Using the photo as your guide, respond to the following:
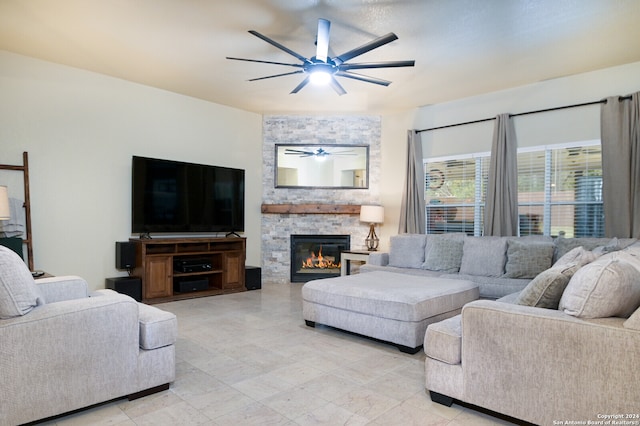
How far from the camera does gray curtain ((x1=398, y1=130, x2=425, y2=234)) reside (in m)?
5.92

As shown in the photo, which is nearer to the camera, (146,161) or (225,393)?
(225,393)

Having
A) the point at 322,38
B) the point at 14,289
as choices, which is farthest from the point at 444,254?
the point at 14,289

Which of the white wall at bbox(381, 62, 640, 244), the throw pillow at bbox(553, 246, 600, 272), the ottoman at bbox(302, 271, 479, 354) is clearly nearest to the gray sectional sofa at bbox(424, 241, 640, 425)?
the throw pillow at bbox(553, 246, 600, 272)

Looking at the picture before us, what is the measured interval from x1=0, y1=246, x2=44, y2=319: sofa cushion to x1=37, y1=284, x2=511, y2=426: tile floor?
0.64 meters

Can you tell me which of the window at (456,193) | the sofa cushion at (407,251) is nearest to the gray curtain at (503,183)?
the window at (456,193)

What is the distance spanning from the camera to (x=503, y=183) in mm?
5047

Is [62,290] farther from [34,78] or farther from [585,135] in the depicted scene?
[585,135]

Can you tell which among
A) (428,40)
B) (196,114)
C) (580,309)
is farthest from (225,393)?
(196,114)

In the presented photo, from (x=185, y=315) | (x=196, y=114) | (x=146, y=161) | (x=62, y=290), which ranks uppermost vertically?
(x=196, y=114)

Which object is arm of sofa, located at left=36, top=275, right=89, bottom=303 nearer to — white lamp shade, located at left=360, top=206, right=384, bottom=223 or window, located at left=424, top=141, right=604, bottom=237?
white lamp shade, located at left=360, top=206, right=384, bottom=223

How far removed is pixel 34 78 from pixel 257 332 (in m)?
3.74

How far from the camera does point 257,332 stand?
3670 mm

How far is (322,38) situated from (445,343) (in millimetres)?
2450

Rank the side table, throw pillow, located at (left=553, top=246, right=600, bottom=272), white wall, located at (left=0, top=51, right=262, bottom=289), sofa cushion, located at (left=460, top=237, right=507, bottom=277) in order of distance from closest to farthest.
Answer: throw pillow, located at (left=553, top=246, right=600, bottom=272) < white wall, located at (left=0, top=51, right=262, bottom=289) < sofa cushion, located at (left=460, top=237, right=507, bottom=277) < the side table
